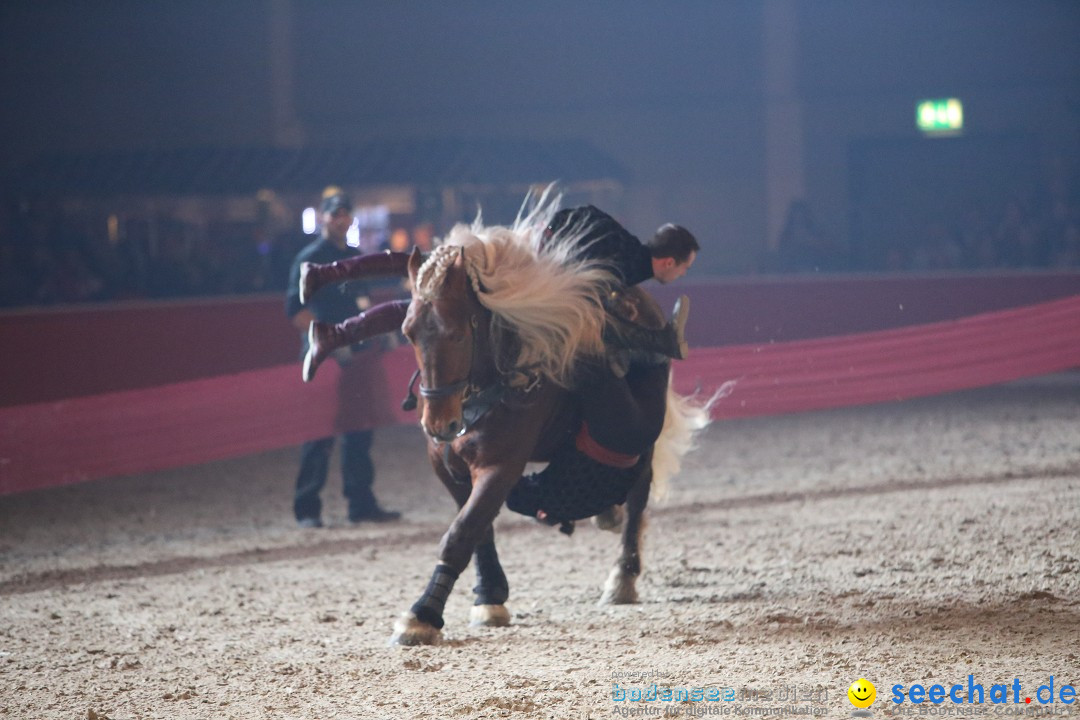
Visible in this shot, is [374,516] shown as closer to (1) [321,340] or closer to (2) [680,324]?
(2) [680,324]

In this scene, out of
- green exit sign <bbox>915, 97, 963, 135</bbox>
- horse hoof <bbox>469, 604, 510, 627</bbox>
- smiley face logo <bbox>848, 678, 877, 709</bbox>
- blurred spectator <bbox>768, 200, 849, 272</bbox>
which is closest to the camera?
smiley face logo <bbox>848, 678, 877, 709</bbox>

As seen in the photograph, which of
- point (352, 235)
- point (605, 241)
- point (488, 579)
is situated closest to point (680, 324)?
point (605, 241)

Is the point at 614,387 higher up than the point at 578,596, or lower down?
higher up

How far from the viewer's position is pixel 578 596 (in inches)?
→ 197

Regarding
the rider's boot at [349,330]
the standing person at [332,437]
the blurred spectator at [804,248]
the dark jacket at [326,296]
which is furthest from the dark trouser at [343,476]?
the blurred spectator at [804,248]

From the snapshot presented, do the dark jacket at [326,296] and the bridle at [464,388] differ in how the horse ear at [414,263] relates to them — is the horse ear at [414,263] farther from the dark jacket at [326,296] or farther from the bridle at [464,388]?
the dark jacket at [326,296]

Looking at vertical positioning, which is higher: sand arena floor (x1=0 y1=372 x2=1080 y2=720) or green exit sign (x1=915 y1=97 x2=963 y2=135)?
green exit sign (x1=915 y1=97 x2=963 y2=135)

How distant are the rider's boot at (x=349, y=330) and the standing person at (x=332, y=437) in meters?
2.59

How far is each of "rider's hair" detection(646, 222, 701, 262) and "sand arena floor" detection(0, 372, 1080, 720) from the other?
1336 millimetres

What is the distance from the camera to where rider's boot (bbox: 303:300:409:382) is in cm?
397

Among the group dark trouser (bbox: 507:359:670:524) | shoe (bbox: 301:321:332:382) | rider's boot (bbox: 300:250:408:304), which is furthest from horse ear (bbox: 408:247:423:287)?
dark trouser (bbox: 507:359:670:524)

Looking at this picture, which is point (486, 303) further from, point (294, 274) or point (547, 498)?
point (294, 274)

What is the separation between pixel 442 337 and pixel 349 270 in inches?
17.9

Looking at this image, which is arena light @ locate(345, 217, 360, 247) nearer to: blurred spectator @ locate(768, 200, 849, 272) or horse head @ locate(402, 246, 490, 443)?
horse head @ locate(402, 246, 490, 443)
